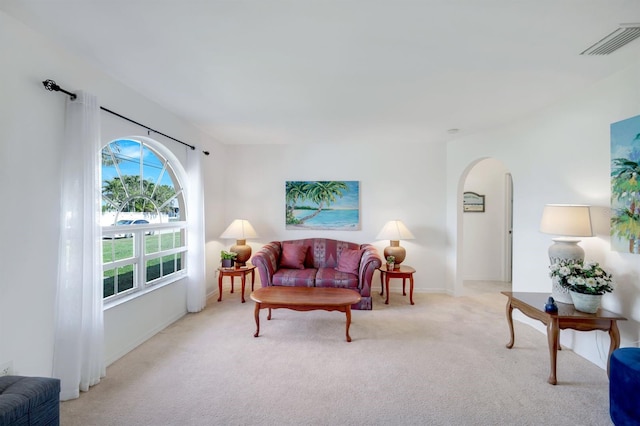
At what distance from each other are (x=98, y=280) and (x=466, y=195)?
5803 millimetres

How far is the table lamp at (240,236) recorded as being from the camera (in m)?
4.45

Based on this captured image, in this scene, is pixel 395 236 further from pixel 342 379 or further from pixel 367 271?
pixel 342 379

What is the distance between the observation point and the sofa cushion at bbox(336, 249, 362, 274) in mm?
4219

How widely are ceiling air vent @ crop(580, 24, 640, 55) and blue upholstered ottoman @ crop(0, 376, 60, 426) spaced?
4031mm

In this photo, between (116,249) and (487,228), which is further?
(487,228)

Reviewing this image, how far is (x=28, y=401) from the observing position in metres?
1.43

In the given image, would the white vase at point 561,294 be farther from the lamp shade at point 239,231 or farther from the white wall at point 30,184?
the white wall at point 30,184

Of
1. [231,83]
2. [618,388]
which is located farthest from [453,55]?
[618,388]

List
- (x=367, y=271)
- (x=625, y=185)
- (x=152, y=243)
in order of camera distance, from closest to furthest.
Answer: (x=625, y=185), (x=152, y=243), (x=367, y=271)

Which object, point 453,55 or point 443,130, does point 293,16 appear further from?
point 443,130

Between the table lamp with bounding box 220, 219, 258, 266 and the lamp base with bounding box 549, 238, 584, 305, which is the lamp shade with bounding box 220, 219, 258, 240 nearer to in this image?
the table lamp with bounding box 220, 219, 258, 266

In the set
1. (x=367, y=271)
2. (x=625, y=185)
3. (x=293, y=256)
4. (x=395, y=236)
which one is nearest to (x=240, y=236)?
(x=293, y=256)

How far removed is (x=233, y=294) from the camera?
4.67 m

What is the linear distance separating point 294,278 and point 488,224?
4.02m
